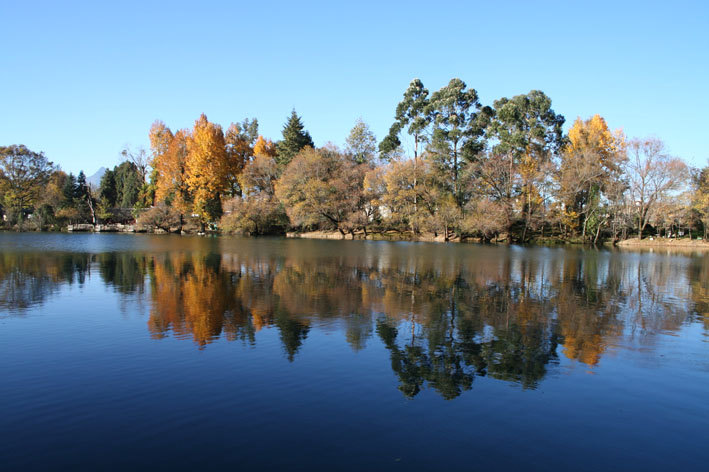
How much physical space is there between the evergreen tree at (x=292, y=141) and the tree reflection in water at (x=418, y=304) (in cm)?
4520

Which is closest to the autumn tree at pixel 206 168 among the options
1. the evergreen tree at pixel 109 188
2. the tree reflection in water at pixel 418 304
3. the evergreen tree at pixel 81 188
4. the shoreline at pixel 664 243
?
the evergreen tree at pixel 81 188

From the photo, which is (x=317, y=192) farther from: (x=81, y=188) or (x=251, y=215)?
(x=81, y=188)

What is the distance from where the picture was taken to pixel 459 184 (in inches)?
2456

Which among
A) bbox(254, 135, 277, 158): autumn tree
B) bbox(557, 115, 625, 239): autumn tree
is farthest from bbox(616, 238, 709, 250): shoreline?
bbox(254, 135, 277, 158): autumn tree

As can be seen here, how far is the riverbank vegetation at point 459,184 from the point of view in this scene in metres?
60.7

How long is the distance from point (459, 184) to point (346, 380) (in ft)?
183

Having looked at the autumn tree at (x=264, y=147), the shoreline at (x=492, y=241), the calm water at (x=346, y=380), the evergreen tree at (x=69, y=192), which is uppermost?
the autumn tree at (x=264, y=147)

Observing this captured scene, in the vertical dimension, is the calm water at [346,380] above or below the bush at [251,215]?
below

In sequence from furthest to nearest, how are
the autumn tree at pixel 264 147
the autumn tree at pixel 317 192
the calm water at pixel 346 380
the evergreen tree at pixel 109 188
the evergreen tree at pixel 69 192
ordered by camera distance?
the evergreen tree at pixel 109 188
the evergreen tree at pixel 69 192
the autumn tree at pixel 264 147
the autumn tree at pixel 317 192
the calm water at pixel 346 380

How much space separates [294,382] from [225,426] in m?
2.01

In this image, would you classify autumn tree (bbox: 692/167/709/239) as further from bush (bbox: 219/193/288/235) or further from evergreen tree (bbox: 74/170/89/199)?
evergreen tree (bbox: 74/170/89/199)

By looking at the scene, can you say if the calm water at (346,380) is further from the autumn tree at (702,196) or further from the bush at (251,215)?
the autumn tree at (702,196)

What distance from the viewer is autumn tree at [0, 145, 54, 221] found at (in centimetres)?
8200

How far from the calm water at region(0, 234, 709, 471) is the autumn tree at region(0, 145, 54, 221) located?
256 feet
